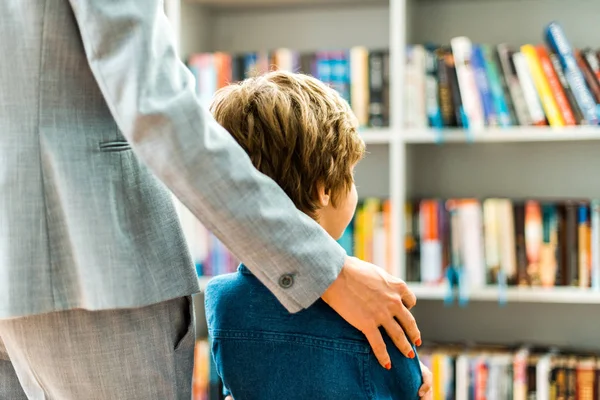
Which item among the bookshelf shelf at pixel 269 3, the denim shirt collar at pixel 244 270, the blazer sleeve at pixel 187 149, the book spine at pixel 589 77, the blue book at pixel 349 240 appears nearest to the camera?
the blazer sleeve at pixel 187 149

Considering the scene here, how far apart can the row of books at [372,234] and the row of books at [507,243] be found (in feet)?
0.25

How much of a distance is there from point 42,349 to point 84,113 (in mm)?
297

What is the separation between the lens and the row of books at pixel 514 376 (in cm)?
229

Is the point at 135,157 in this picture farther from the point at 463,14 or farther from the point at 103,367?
the point at 463,14

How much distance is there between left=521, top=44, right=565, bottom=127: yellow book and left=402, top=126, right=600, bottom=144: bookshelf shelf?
3cm

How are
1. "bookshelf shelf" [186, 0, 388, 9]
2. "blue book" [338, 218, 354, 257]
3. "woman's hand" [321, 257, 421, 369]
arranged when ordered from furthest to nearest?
"bookshelf shelf" [186, 0, 388, 9] < "blue book" [338, 218, 354, 257] < "woman's hand" [321, 257, 421, 369]

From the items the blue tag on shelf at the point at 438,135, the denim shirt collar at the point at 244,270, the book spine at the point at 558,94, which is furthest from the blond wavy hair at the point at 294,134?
the book spine at the point at 558,94

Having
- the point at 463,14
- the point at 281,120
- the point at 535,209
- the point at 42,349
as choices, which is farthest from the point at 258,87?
the point at 463,14

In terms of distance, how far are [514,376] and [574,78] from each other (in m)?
0.88

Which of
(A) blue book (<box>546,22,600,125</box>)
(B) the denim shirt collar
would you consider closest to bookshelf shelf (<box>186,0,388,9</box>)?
(A) blue book (<box>546,22,600,125</box>)

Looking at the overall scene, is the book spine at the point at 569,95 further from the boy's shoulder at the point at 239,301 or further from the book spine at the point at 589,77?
the boy's shoulder at the point at 239,301

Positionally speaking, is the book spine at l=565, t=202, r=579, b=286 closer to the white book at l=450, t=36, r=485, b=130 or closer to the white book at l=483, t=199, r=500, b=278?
the white book at l=483, t=199, r=500, b=278

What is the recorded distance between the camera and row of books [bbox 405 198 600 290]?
90.3 inches

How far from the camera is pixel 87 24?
35.8 inches
